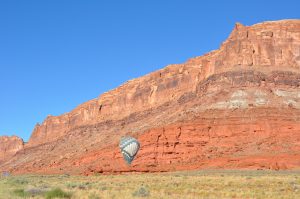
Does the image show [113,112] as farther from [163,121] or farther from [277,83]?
[277,83]

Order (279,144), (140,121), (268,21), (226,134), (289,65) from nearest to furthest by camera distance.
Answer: (279,144) < (226,134) < (289,65) < (268,21) < (140,121)

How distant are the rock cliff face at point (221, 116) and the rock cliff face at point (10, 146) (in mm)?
68310

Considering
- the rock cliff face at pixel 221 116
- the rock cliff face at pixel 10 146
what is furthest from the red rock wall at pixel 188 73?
the rock cliff face at pixel 10 146

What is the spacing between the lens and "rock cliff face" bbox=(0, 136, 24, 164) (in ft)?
572

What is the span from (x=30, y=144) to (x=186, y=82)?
224 ft

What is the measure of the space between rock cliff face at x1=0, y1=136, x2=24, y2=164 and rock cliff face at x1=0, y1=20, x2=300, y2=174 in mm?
68310

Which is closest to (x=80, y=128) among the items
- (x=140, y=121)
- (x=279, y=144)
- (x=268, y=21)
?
(x=140, y=121)

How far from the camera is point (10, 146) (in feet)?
580

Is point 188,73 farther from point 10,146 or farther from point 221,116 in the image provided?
point 10,146

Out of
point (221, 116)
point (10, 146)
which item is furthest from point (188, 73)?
point (10, 146)

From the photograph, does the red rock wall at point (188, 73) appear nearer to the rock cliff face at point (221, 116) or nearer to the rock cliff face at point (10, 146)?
the rock cliff face at point (221, 116)

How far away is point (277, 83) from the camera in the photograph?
76.6 m

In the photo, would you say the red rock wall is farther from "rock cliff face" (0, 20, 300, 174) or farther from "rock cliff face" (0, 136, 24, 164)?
"rock cliff face" (0, 136, 24, 164)

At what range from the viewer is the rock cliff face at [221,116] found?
6505 cm
